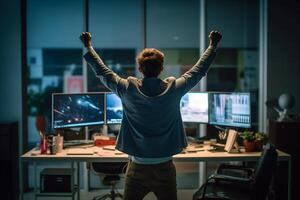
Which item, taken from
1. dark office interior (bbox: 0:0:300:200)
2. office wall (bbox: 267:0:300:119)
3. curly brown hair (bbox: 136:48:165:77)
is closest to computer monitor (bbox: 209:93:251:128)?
dark office interior (bbox: 0:0:300:200)

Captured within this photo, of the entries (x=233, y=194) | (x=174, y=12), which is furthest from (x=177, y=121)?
(x=174, y=12)

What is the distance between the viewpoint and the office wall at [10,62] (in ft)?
15.5

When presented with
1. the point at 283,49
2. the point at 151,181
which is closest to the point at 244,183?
the point at 151,181

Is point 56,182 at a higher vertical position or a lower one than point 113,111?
lower

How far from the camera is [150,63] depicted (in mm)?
2445

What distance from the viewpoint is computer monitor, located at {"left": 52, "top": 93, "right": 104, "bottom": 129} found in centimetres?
390

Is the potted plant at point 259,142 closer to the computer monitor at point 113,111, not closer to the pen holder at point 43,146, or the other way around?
the computer monitor at point 113,111

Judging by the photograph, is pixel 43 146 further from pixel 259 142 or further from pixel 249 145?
pixel 259 142

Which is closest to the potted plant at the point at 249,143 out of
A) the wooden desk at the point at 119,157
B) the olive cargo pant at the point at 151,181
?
the wooden desk at the point at 119,157

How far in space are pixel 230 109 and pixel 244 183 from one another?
38.7 inches

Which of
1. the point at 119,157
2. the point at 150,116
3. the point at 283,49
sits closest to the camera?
the point at 150,116

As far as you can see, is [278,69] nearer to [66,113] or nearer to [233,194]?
[233,194]

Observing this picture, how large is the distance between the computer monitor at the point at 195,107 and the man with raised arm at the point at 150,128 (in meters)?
1.70

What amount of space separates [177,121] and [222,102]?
65.1 inches
